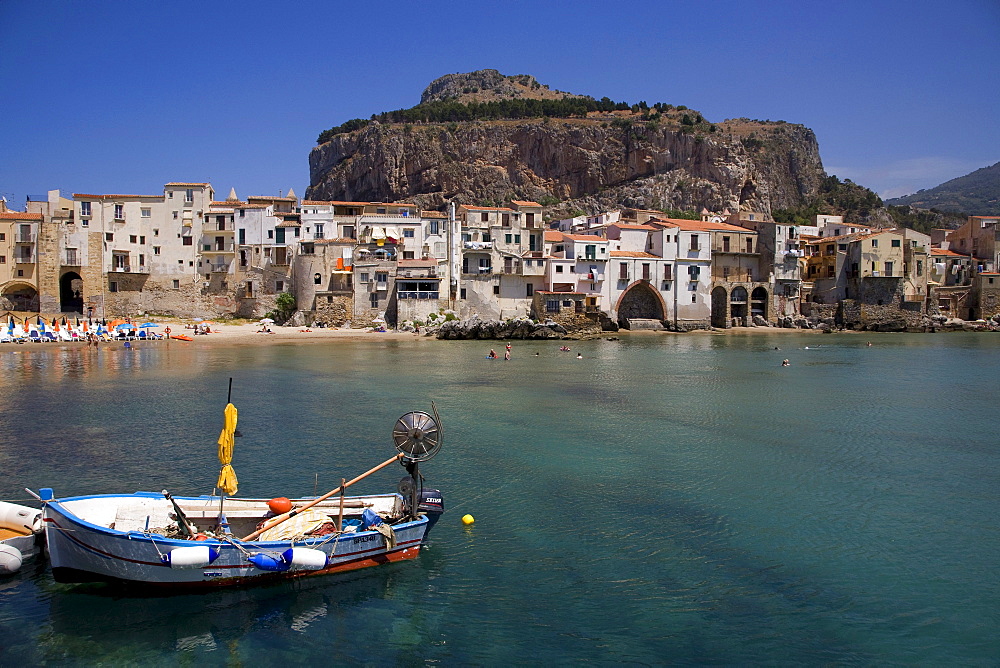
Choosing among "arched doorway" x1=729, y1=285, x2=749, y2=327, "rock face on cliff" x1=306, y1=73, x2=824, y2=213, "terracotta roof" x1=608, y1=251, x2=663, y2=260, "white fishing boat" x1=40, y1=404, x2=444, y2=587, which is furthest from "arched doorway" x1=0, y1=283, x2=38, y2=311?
"rock face on cliff" x1=306, y1=73, x2=824, y2=213

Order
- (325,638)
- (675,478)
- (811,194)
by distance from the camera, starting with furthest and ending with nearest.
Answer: (811,194)
(675,478)
(325,638)

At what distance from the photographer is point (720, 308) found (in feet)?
256

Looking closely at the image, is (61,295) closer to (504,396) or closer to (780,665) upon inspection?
(504,396)

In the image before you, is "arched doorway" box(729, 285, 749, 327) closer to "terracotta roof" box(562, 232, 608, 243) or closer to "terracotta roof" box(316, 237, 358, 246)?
"terracotta roof" box(562, 232, 608, 243)

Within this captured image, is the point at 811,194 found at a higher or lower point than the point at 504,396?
higher

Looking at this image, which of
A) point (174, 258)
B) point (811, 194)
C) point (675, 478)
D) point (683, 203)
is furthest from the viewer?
point (811, 194)

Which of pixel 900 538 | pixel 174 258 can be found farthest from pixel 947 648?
pixel 174 258

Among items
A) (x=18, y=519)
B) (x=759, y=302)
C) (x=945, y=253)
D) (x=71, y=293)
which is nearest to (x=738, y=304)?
(x=759, y=302)

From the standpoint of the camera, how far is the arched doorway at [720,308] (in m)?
77.4

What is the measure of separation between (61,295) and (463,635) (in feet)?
223

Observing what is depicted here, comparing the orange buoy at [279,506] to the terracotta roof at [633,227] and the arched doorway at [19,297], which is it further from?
the terracotta roof at [633,227]

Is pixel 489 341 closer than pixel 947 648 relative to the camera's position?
No

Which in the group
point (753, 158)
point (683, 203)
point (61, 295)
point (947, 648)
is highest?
point (753, 158)

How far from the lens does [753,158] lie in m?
136
